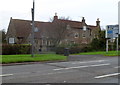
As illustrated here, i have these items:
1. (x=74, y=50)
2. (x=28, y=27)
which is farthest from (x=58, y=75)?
(x=28, y=27)

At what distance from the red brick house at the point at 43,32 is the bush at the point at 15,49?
656 inches

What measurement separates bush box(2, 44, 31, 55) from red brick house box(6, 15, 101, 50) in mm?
16674

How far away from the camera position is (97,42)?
133 ft

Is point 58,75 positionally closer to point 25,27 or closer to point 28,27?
point 25,27

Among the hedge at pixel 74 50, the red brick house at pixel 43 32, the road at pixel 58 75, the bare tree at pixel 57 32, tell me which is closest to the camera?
the road at pixel 58 75

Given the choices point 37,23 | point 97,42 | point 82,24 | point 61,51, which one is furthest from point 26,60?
point 82,24

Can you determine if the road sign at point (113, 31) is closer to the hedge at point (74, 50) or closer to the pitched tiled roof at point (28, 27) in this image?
the hedge at point (74, 50)

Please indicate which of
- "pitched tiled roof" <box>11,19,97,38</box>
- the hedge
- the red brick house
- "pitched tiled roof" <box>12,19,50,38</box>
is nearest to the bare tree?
the red brick house

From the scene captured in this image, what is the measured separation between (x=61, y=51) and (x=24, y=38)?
20.0m

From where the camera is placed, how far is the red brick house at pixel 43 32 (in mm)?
49062

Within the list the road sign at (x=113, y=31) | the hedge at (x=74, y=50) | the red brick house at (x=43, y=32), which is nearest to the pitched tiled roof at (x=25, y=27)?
the red brick house at (x=43, y=32)

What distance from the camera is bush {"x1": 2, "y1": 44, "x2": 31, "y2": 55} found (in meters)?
27.5

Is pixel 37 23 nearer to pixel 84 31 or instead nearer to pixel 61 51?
pixel 84 31

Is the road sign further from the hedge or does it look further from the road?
the road
